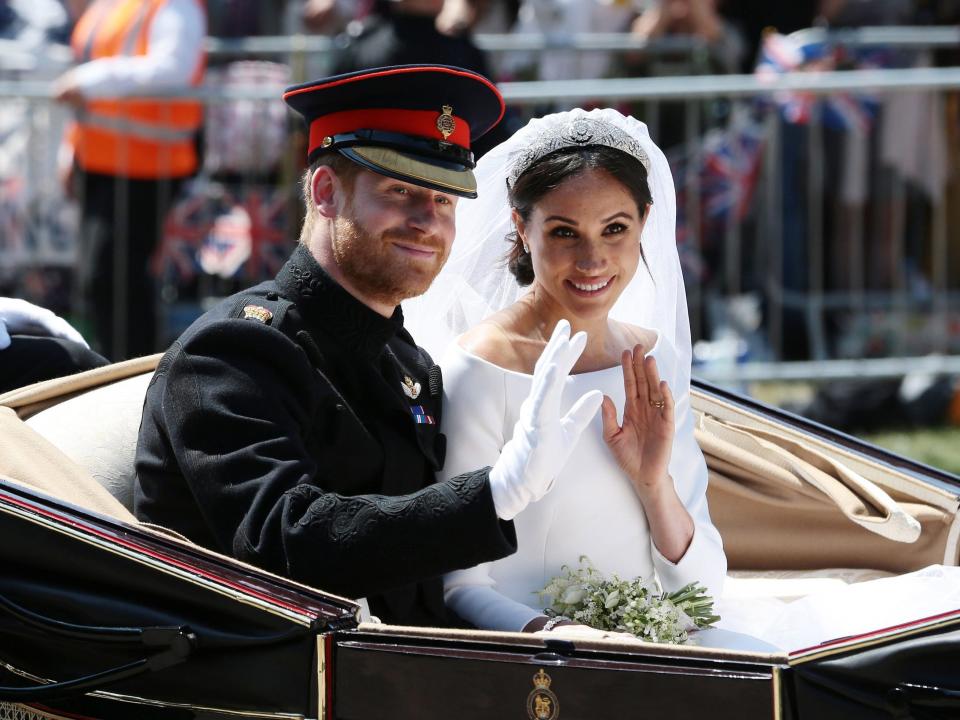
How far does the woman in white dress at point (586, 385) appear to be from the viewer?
294 cm

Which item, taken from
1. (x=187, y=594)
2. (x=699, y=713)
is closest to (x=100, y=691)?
(x=187, y=594)

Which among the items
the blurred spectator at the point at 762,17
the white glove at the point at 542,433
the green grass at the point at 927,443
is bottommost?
the white glove at the point at 542,433

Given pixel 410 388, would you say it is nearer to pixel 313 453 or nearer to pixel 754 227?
pixel 313 453

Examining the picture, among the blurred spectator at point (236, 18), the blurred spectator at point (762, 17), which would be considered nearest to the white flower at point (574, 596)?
the blurred spectator at point (762, 17)

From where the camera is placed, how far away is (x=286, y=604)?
2307 millimetres

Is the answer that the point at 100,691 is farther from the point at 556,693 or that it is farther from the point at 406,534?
the point at 556,693

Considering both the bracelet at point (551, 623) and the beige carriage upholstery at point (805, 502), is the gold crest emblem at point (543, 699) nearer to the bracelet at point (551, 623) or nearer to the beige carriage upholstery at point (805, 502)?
the bracelet at point (551, 623)

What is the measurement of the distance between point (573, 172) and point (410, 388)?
0.53 m

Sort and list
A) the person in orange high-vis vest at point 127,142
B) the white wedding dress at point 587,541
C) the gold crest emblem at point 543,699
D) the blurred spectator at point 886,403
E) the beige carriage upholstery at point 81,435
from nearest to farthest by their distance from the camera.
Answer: the gold crest emblem at point 543,699, the beige carriage upholstery at point 81,435, the white wedding dress at point 587,541, the person in orange high-vis vest at point 127,142, the blurred spectator at point 886,403

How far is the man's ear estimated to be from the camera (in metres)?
2.79

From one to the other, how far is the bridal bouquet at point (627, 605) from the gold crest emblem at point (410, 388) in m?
0.44

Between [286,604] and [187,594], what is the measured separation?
17cm

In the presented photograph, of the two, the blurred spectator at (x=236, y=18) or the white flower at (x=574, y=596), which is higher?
the blurred spectator at (x=236, y=18)

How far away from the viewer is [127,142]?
6504 mm
